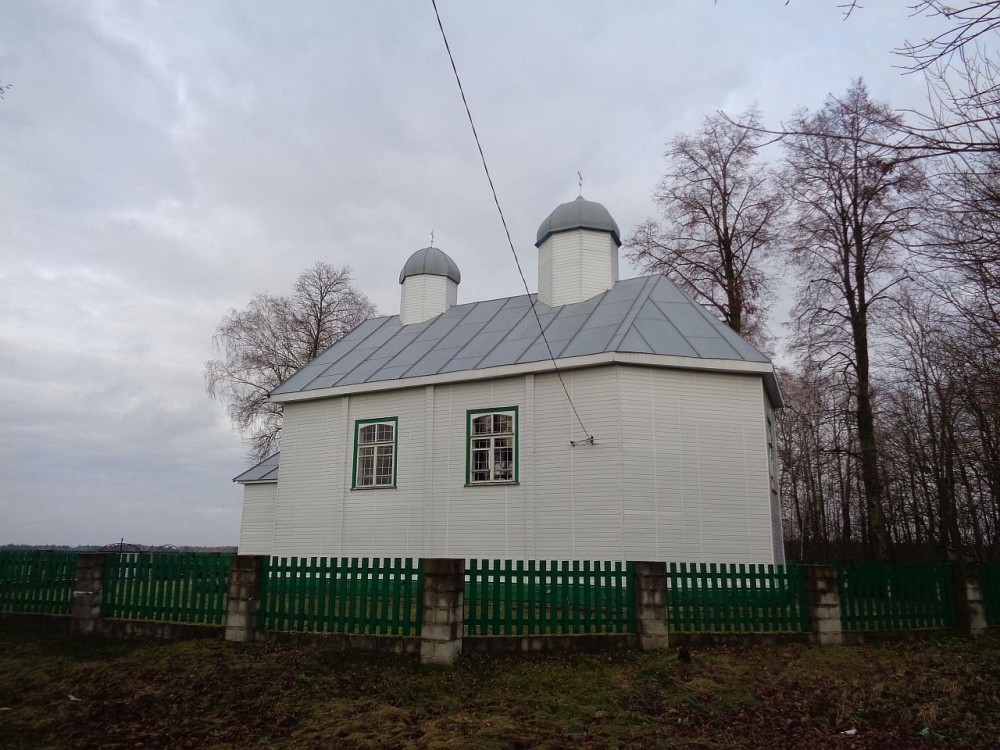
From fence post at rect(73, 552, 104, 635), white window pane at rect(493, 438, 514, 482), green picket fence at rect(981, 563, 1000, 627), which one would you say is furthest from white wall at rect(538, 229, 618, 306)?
fence post at rect(73, 552, 104, 635)

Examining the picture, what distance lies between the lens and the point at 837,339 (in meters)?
19.2

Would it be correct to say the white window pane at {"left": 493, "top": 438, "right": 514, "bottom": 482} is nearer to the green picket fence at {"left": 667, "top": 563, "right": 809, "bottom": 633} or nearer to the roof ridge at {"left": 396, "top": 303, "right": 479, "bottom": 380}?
the roof ridge at {"left": 396, "top": 303, "right": 479, "bottom": 380}

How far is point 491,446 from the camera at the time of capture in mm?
15102

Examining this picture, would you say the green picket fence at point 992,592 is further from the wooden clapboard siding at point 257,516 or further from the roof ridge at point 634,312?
the wooden clapboard siding at point 257,516

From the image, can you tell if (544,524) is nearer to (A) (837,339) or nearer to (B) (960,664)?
(B) (960,664)

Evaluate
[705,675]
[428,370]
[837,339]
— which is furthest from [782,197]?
[705,675]

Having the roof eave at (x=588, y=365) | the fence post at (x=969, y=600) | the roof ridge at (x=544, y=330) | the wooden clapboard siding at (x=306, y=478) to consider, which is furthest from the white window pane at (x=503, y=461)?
the fence post at (x=969, y=600)

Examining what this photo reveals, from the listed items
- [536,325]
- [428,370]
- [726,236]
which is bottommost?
[428,370]

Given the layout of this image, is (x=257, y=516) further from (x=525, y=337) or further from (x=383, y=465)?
(x=525, y=337)

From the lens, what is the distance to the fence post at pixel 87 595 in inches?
432

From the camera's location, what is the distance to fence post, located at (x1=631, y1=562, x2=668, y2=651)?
9.44m

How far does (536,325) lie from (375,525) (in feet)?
19.6

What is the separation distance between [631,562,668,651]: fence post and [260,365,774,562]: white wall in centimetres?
351

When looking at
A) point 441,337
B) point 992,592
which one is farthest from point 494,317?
point 992,592
